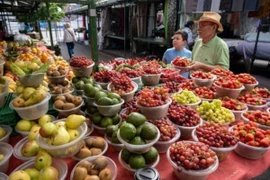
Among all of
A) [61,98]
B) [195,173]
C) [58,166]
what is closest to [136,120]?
[195,173]

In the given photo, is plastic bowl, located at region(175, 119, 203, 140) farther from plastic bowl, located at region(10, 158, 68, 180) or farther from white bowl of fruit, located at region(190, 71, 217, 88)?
plastic bowl, located at region(10, 158, 68, 180)

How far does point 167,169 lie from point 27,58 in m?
2.97

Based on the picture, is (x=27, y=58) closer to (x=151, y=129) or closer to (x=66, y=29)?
(x=151, y=129)

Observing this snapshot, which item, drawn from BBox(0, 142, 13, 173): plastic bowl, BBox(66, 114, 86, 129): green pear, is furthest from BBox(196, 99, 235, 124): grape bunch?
BBox(0, 142, 13, 173): plastic bowl

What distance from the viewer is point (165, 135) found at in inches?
59.3

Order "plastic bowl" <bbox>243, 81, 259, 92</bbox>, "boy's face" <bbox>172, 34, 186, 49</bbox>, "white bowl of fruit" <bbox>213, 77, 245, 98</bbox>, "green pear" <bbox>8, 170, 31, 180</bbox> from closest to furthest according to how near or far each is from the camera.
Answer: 1. "green pear" <bbox>8, 170, 31, 180</bbox>
2. "white bowl of fruit" <bbox>213, 77, 245, 98</bbox>
3. "plastic bowl" <bbox>243, 81, 259, 92</bbox>
4. "boy's face" <bbox>172, 34, 186, 49</bbox>

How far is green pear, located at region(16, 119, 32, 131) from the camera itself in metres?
1.57

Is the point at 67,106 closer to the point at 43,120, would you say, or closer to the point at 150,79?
the point at 43,120

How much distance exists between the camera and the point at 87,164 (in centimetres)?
122

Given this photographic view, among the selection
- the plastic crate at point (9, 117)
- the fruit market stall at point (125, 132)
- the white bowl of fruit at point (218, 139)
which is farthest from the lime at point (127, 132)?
the plastic crate at point (9, 117)

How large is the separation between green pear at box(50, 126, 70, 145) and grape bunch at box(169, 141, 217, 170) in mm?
742

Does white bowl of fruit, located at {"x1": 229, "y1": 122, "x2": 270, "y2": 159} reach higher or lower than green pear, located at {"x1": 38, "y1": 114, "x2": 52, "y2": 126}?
lower

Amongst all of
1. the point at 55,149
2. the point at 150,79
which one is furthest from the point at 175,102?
the point at 55,149

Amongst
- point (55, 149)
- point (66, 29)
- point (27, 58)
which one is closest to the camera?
point (55, 149)
